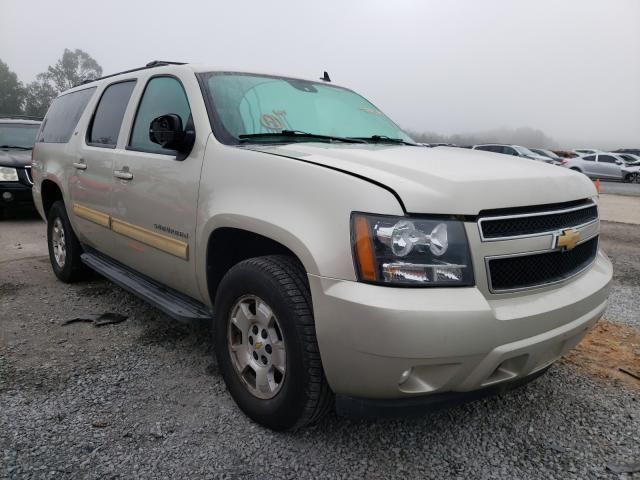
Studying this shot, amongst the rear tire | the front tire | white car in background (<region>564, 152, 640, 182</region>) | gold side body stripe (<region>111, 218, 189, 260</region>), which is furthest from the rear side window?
white car in background (<region>564, 152, 640, 182</region>)

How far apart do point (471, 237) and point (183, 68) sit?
2.10 m

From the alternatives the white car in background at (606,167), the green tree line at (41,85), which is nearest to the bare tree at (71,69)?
the green tree line at (41,85)

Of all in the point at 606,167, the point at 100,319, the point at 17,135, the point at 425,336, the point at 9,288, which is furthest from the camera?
the point at 606,167

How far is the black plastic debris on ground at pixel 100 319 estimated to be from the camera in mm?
3711

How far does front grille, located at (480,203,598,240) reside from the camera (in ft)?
6.36

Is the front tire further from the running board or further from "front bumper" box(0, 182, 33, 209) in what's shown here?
"front bumper" box(0, 182, 33, 209)

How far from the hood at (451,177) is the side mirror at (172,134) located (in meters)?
0.44

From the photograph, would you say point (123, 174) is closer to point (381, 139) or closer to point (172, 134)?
point (172, 134)

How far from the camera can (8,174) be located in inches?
314

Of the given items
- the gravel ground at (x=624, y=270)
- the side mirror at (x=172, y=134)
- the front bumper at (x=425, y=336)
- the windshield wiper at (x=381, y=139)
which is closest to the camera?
the front bumper at (x=425, y=336)

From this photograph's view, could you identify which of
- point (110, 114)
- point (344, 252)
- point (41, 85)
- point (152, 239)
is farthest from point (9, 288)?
point (41, 85)

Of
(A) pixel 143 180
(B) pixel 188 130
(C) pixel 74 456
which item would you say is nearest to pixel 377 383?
(C) pixel 74 456

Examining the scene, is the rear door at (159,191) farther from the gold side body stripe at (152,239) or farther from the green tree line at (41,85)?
the green tree line at (41,85)

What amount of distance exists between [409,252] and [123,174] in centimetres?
220
